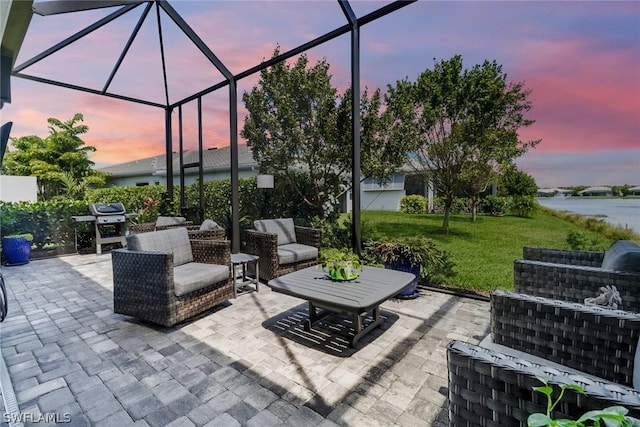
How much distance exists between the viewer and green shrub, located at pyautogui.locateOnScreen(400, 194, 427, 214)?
14.4 meters

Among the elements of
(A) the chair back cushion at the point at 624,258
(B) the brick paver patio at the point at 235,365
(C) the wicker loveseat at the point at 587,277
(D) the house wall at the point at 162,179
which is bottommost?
(B) the brick paver patio at the point at 235,365

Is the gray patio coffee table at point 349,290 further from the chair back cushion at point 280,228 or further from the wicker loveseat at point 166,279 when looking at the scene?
the chair back cushion at point 280,228

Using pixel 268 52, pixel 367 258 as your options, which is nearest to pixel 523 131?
pixel 367 258

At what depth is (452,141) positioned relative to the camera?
27.1 feet

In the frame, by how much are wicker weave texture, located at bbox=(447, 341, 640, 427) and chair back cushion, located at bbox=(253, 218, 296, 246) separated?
172 inches

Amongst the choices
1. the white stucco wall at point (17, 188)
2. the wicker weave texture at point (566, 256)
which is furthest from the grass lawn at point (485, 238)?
the white stucco wall at point (17, 188)

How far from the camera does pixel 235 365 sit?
8.72 ft

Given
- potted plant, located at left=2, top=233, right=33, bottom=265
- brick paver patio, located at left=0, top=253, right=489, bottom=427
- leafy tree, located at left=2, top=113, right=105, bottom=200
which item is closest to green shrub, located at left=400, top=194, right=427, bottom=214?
brick paver patio, located at left=0, top=253, right=489, bottom=427

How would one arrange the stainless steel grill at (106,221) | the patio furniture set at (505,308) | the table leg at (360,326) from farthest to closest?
the stainless steel grill at (106,221)
the table leg at (360,326)
the patio furniture set at (505,308)

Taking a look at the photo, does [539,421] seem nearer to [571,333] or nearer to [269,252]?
[571,333]

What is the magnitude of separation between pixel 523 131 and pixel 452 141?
5.23 feet

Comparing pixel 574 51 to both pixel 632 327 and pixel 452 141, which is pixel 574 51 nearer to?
pixel 452 141

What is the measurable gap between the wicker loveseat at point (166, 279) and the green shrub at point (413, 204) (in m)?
11.8

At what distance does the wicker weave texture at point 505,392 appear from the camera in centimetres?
104
